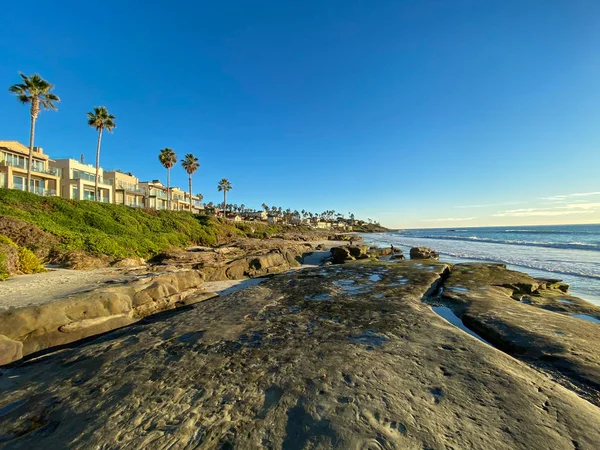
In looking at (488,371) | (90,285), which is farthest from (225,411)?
(90,285)

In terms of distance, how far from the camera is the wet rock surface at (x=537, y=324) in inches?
180

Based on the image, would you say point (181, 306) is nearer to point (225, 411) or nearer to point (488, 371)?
point (225, 411)

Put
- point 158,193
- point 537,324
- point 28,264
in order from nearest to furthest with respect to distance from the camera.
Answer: point 537,324, point 28,264, point 158,193

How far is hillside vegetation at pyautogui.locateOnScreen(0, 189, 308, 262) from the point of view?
16656 mm

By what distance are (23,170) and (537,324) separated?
49.0 m

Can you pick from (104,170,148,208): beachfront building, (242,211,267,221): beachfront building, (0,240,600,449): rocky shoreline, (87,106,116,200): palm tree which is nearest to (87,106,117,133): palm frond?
(87,106,116,200): palm tree

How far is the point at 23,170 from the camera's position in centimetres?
3288

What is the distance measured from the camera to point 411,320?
6.90 m

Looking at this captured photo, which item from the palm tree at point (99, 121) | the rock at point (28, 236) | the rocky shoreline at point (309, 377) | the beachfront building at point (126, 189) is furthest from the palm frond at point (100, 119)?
the rocky shoreline at point (309, 377)

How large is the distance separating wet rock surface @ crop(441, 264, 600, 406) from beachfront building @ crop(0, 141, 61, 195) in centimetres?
4277

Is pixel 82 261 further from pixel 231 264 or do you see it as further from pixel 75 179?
pixel 75 179

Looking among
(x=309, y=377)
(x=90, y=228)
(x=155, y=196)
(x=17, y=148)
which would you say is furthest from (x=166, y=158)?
(x=309, y=377)

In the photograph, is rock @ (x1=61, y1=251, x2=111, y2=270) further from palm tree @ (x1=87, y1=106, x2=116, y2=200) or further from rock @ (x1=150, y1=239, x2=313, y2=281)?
palm tree @ (x1=87, y1=106, x2=116, y2=200)

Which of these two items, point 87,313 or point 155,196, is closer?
point 87,313
